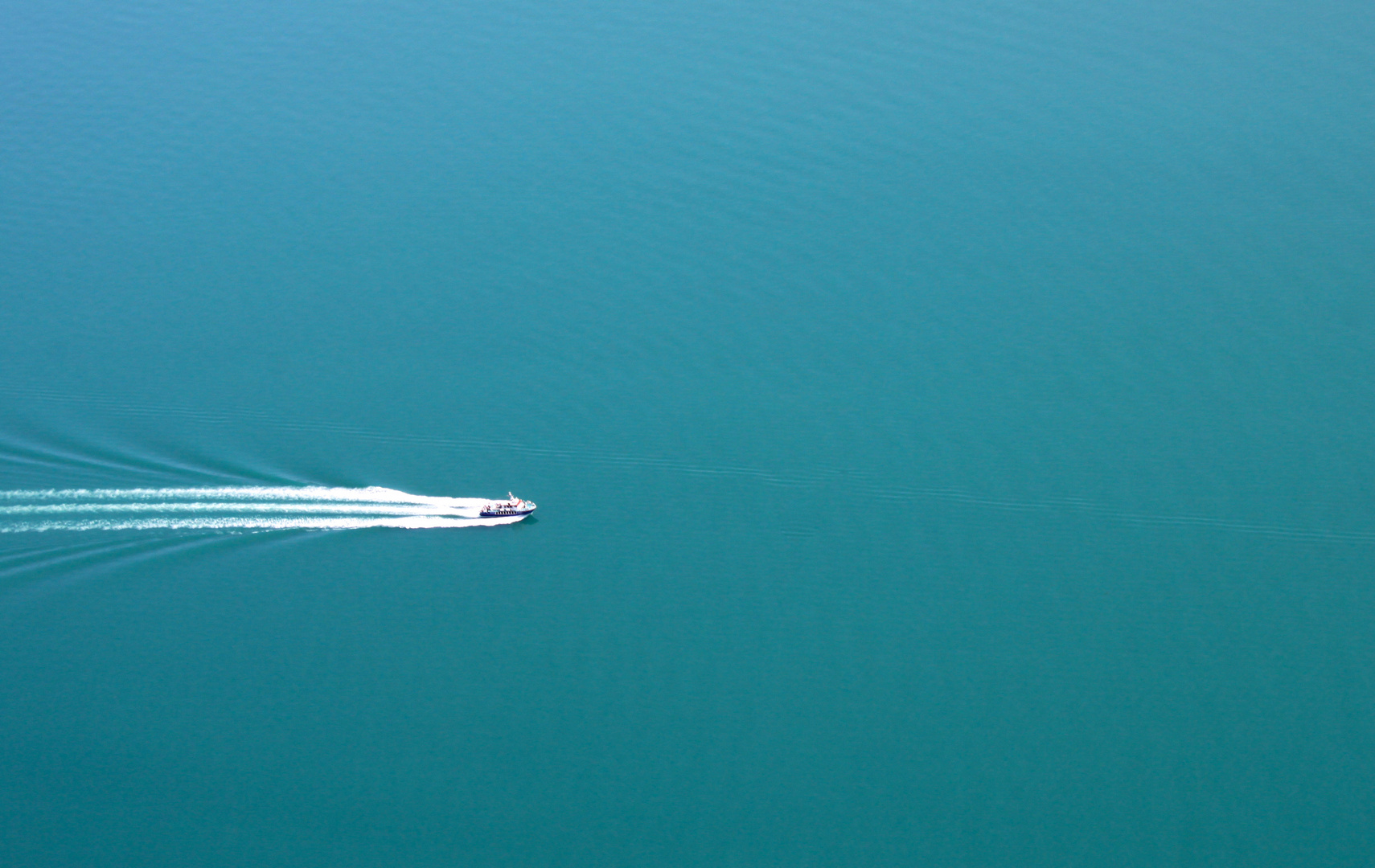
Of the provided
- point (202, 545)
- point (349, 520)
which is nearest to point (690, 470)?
point (349, 520)

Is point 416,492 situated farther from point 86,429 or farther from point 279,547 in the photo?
point 86,429

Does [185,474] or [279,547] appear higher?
[185,474]

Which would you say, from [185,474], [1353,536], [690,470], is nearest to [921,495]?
[690,470]

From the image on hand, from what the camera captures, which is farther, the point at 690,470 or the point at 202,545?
the point at 690,470

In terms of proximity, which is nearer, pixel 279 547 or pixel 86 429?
pixel 279 547

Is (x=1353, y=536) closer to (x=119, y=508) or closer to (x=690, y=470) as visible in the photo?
(x=690, y=470)

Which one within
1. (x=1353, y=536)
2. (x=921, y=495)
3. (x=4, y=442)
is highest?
(x=4, y=442)
